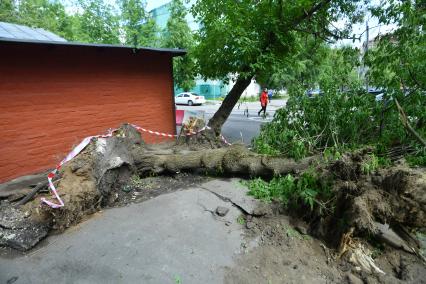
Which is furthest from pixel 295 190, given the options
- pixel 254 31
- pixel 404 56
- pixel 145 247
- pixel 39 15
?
pixel 39 15

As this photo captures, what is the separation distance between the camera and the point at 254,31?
8.78 meters

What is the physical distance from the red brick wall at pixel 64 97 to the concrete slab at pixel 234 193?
334 centimetres

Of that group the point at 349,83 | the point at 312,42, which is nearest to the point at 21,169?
the point at 349,83

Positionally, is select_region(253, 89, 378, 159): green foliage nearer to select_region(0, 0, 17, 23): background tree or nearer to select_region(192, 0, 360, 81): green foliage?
select_region(192, 0, 360, 81): green foliage

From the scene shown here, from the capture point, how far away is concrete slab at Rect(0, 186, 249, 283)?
3334 millimetres

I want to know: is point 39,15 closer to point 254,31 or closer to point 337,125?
point 254,31

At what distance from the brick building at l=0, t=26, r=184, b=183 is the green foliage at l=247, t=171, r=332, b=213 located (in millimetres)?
4756

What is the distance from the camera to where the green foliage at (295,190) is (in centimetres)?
418

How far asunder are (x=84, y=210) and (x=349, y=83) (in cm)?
553

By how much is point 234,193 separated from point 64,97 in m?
5.01

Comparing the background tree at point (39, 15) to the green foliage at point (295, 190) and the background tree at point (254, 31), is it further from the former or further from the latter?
the green foliage at point (295, 190)

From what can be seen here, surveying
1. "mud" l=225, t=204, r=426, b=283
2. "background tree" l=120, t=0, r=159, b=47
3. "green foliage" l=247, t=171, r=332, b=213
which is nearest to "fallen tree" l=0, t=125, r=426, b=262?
"green foliage" l=247, t=171, r=332, b=213

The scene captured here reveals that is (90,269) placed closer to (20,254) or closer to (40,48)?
(20,254)

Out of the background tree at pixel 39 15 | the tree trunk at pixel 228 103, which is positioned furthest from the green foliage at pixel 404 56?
the background tree at pixel 39 15
